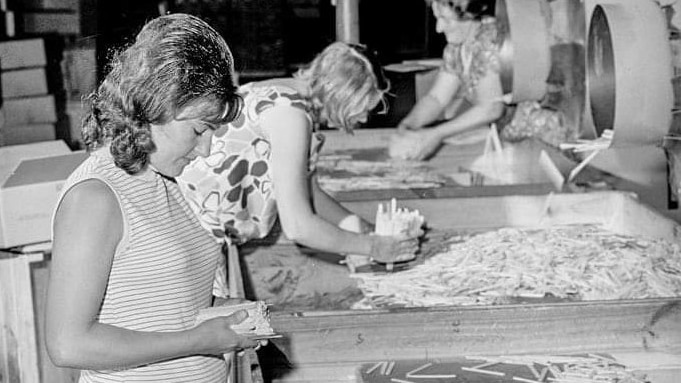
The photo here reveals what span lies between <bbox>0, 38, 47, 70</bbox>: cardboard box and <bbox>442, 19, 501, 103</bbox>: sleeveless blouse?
1866 millimetres

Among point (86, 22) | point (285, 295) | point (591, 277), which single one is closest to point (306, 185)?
point (285, 295)

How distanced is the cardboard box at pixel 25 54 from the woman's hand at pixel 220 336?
3.33 metres

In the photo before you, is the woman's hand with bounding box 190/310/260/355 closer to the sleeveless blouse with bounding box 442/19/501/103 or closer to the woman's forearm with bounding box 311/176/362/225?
the woman's forearm with bounding box 311/176/362/225

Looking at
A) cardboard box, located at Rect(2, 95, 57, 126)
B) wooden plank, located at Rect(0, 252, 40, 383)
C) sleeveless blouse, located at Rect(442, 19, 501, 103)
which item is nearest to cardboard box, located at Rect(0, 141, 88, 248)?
wooden plank, located at Rect(0, 252, 40, 383)

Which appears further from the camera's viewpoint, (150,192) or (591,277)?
(591,277)

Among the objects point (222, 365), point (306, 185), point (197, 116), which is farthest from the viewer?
point (306, 185)

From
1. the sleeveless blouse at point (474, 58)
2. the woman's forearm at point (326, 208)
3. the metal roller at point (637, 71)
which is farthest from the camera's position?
the sleeveless blouse at point (474, 58)

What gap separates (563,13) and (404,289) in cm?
153

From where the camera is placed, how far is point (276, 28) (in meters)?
4.68

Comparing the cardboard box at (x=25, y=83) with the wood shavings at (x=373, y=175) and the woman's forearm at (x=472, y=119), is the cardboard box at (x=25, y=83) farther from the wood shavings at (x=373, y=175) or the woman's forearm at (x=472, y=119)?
the woman's forearm at (x=472, y=119)

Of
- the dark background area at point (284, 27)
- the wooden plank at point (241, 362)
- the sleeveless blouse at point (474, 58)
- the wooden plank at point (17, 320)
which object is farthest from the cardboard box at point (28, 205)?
the sleeveless blouse at point (474, 58)

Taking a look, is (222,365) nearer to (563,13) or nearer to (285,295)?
(285,295)

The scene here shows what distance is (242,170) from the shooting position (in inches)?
113

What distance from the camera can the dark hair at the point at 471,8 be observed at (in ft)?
15.4
